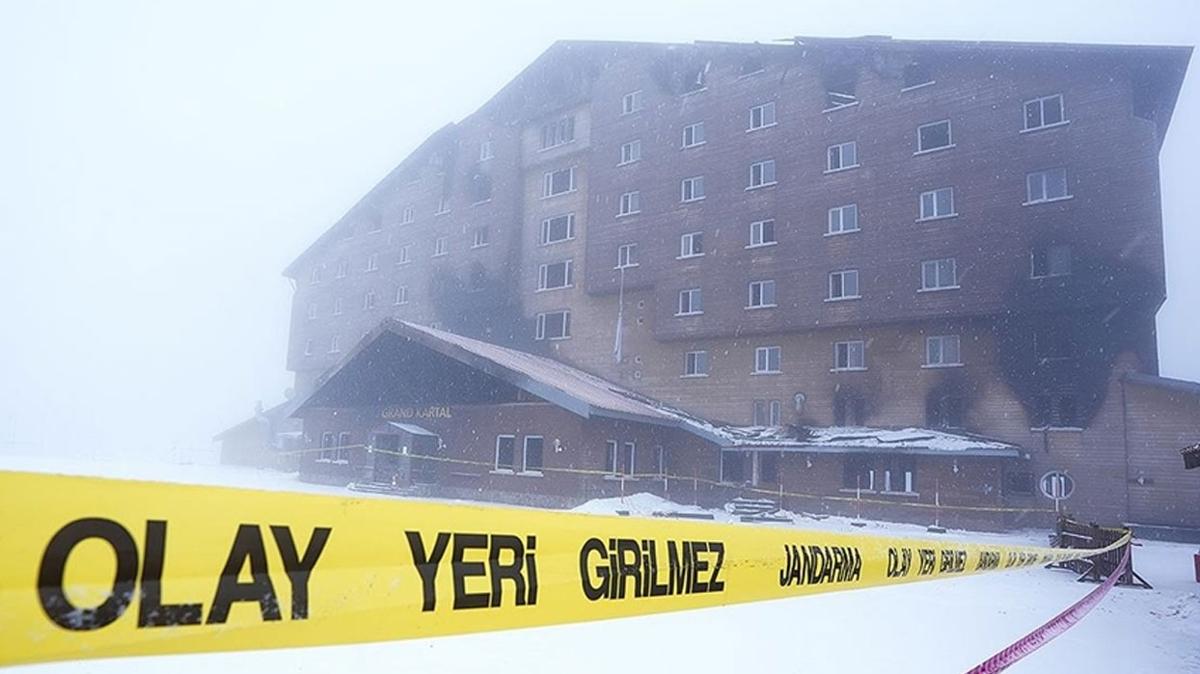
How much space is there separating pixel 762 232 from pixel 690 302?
4.48 meters

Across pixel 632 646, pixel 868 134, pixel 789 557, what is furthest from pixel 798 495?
pixel 789 557

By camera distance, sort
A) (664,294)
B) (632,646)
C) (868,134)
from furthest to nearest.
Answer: (664,294)
(868,134)
(632,646)

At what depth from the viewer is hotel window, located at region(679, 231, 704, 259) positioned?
32.4 metres

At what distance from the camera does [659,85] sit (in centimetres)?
3475

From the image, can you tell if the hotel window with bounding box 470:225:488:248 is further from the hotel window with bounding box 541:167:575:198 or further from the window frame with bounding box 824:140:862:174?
the window frame with bounding box 824:140:862:174

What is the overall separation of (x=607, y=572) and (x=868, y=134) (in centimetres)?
3050

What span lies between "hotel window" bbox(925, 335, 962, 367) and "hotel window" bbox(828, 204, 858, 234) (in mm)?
5408

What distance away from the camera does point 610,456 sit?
24531 millimetres

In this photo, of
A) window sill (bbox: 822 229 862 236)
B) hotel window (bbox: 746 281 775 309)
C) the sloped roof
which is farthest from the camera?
hotel window (bbox: 746 281 775 309)

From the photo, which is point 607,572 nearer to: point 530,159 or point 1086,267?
point 1086,267

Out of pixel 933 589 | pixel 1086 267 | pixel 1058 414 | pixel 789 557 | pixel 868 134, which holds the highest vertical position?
pixel 868 134

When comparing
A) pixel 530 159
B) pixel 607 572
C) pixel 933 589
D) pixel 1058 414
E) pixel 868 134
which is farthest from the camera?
pixel 530 159

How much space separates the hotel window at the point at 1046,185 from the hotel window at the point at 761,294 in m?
9.87

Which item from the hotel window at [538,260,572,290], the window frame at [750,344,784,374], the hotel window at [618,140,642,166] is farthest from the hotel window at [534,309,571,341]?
the window frame at [750,344,784,374]
